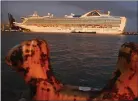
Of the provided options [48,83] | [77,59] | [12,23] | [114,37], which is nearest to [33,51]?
[48,83]

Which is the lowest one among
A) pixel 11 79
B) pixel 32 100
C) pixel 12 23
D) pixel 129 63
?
pixel 11 79

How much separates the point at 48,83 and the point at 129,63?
0.42 m

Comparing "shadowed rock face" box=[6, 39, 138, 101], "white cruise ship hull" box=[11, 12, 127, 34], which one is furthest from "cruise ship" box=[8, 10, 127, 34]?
"shadowed rock face" box=[6, 39, 138, 101]

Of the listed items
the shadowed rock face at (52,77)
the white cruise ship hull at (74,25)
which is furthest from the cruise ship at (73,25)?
the shadowed rock face at (52,77)

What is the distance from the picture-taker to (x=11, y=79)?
341 cm

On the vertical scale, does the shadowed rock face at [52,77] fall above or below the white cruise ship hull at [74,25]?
below

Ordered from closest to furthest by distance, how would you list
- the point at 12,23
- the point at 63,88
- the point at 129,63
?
the point at 129,63
the point at 63,88
the point at 12,23

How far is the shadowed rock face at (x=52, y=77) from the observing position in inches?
66.0

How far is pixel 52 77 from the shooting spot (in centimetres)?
182

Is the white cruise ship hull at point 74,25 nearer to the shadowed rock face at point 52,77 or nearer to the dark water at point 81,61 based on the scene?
the dark water at point 81,61

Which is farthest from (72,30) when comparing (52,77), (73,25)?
(52,77)

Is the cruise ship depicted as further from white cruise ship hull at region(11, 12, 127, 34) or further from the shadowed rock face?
the shadowed rock face

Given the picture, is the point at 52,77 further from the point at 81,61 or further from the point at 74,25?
the point at 81,61

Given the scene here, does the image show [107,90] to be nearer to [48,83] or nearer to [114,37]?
[48,83]
